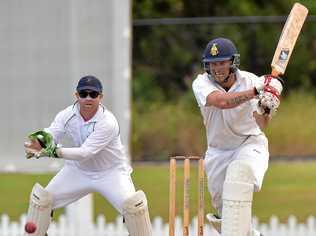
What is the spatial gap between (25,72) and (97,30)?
932 millimetres

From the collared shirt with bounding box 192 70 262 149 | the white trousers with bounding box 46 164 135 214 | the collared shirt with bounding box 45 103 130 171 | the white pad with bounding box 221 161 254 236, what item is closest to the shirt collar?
the collared shirt with bounding box 45 103 130 171

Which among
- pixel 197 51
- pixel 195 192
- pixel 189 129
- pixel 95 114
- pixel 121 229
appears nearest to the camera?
pixel 95 114

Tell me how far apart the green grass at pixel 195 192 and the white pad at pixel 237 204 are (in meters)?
3.22

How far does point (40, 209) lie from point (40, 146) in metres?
0.44

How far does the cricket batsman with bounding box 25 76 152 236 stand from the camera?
A: 7.20 m

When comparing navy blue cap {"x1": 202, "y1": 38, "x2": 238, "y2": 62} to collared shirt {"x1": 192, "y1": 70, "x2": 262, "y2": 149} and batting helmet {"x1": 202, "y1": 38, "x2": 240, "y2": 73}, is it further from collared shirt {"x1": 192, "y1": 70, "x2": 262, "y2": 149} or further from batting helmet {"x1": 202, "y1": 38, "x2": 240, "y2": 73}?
collared shirt {"x1": 192, "y1": 70, "x2": 262, "y2": 149}

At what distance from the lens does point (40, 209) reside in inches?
287

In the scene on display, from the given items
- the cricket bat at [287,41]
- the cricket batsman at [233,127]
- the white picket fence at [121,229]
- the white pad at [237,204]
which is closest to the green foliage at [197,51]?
the white picket fence at [121,229]

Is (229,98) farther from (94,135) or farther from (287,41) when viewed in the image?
(94,135)

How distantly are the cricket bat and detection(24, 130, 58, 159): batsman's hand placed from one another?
1246 mm

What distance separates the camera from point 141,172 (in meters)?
13.5

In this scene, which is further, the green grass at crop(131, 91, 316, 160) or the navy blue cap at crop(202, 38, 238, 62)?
the green grass at crop(131, 91, 316, 160)

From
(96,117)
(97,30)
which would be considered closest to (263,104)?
(96,117)

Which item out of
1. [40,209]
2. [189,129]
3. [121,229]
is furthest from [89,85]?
[189,129]
